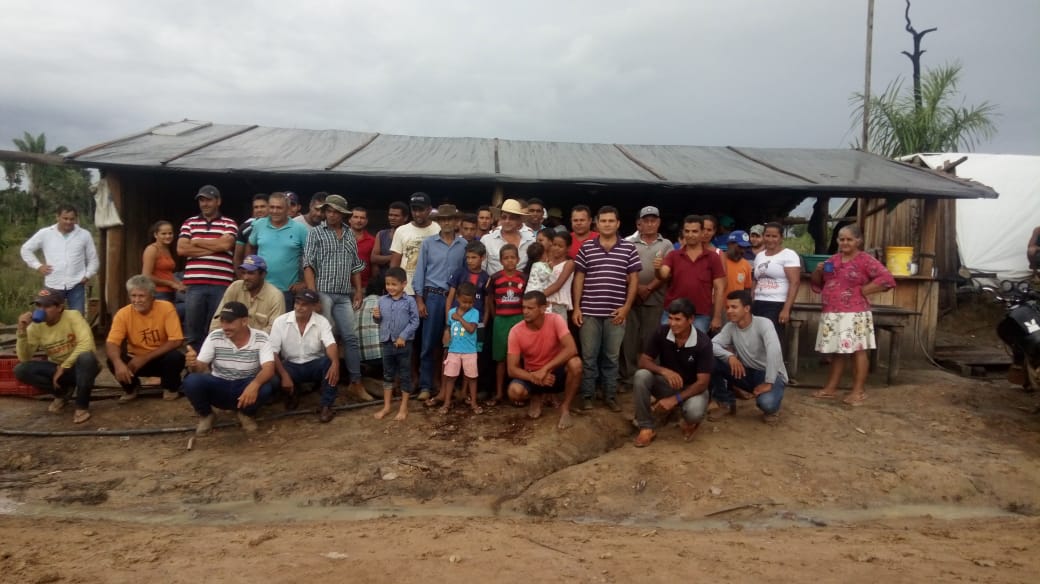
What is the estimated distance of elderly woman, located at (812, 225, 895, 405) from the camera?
6.01 meters

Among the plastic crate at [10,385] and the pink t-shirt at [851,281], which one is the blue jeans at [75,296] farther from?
the pink t-shirt at [851,281]

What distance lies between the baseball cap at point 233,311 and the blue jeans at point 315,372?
611 millimetres

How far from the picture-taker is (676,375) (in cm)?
505

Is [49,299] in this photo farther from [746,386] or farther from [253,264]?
[746,386]

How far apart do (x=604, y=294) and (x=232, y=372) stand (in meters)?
3.21

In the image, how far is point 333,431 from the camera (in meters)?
5.36

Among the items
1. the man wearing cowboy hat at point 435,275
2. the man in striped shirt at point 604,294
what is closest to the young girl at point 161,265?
the man wearing cowboy hat at point 435,275

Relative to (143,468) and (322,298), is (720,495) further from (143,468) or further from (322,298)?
(143,468)

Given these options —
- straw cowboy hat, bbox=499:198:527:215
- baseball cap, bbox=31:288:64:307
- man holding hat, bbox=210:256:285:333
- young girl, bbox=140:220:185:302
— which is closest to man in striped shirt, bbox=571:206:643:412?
straw cowboy hat, bbox=499:198:527:215

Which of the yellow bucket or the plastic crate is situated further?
the yellow bucket

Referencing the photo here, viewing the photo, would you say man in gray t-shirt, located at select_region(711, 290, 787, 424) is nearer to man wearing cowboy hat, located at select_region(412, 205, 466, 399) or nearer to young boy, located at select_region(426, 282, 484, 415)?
young boy, located at select_region(426, 282, 484, 415)

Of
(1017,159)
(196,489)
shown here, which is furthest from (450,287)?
(1017,159)

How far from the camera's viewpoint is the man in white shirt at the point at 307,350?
5.43 meters

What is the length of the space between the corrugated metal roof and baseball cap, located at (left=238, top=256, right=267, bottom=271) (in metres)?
1.76
